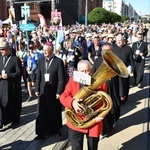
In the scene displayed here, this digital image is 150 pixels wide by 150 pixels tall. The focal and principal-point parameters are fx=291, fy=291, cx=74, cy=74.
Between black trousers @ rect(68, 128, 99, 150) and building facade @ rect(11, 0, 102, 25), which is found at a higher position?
building facade @ rect(11, 0, 102, 25)

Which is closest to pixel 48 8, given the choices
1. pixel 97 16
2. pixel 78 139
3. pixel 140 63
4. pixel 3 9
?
pixel 3 9

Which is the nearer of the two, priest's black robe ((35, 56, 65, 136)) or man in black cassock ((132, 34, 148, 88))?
priest's black robe ((35, 56, 65, 136))

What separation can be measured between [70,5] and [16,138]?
5861 cm

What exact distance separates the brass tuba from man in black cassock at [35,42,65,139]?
168cm

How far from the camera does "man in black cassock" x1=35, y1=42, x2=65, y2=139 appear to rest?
208 inches

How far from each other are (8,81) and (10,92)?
0.79 feet

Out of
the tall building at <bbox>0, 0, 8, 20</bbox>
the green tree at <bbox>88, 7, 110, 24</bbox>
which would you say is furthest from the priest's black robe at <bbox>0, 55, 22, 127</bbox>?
the tall building at <bbox>0, 0, 8, 20</bbox>

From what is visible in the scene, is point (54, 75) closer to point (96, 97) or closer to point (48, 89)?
point (48, 89)

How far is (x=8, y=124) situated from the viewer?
6246 millimetres

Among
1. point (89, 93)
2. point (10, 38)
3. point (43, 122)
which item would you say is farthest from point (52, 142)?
point (10, 38)

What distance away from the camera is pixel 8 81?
5.72 meters

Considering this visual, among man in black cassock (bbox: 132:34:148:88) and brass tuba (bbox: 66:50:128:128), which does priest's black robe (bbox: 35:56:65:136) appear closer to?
brass tuba (bbox: 66:50:128:128)

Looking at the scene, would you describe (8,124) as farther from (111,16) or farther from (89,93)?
(111,16)

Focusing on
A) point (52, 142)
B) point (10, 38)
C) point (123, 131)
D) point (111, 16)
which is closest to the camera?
point (52, 142)
